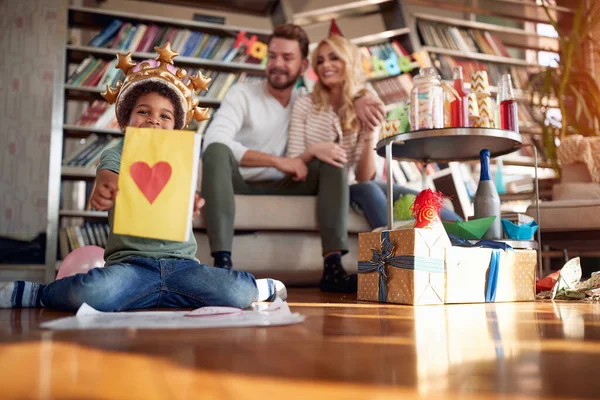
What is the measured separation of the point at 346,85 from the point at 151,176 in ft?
5.11

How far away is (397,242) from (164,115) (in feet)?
2.12

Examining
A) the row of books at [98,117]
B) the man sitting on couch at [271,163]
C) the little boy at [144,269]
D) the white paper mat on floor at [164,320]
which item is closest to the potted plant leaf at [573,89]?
the man sitting on couch at [271,163]

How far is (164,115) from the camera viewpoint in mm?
1322

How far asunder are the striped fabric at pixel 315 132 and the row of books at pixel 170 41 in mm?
1110

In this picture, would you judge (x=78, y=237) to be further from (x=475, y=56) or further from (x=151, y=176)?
(x=475, y=56)

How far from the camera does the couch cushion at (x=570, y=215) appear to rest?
2.18 meters

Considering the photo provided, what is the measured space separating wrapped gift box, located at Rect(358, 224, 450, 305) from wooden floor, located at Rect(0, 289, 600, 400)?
383 mm

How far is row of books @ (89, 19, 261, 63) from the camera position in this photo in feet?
10.6

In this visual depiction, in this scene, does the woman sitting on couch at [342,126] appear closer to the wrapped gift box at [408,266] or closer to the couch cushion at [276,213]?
the couch cushion at [276,213]

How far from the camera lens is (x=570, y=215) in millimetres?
2209

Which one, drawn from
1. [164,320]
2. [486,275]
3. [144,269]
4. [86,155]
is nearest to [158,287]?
[144,269]

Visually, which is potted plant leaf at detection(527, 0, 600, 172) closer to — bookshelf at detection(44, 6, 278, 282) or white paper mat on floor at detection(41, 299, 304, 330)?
bookshelf at detection(44, 6, 278, 282)

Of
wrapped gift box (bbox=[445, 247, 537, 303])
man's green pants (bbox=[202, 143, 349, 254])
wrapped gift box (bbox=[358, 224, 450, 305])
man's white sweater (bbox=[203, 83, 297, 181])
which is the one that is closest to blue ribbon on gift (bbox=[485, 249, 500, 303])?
wrapped gift box (bbox=[445, 247, 537, 303])

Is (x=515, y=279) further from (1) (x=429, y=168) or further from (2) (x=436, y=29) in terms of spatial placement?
(2) (x=436, y=29)
